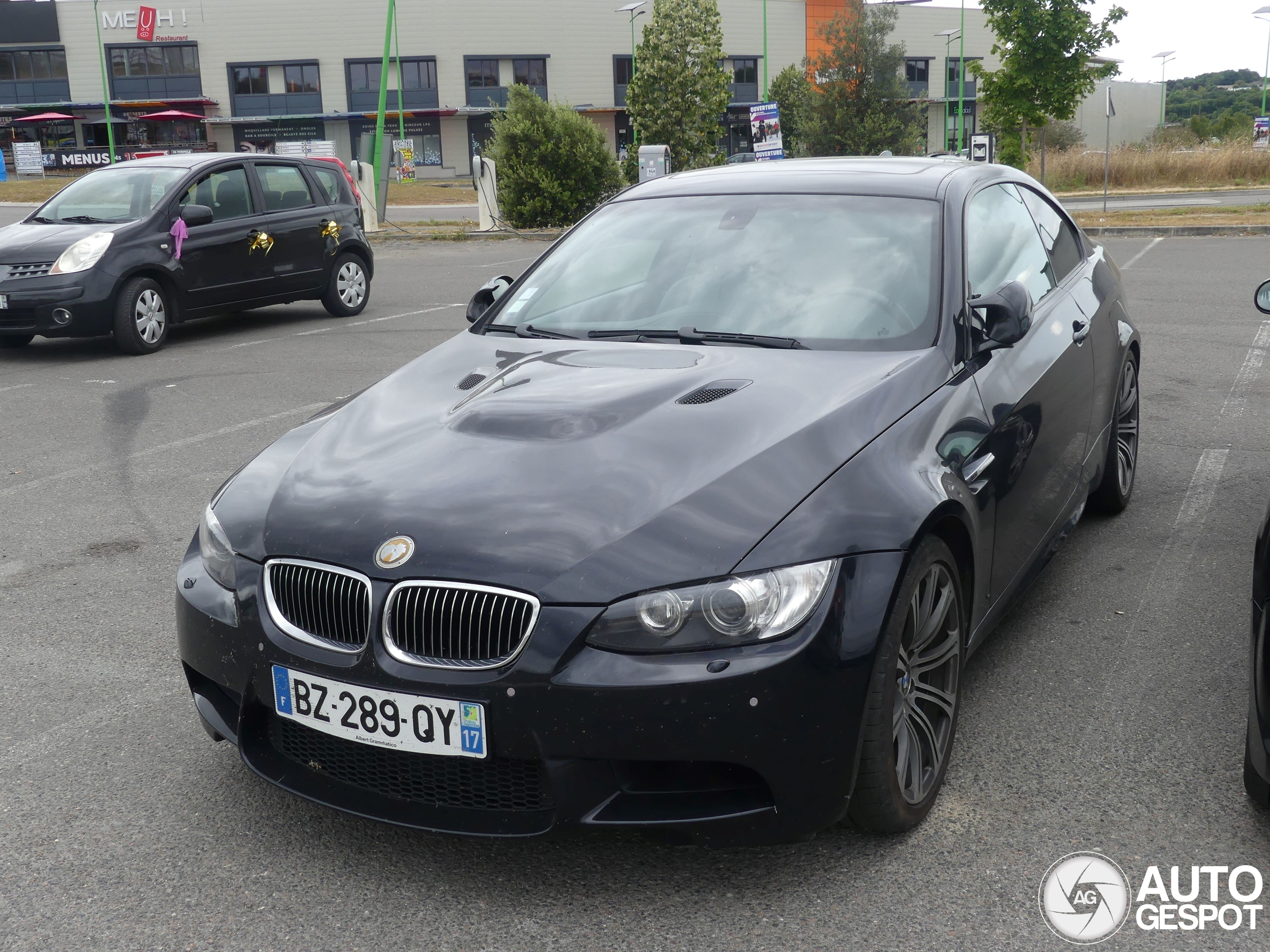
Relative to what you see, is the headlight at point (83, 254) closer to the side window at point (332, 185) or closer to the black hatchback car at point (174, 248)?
the black hatchback car at point (174, 248)

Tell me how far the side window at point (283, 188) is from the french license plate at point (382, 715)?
9.55 m

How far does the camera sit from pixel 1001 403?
342 cm

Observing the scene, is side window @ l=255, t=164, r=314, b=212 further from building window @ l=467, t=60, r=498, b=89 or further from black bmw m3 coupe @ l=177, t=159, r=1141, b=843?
building window @ l=467, t=60, r=498, b=89

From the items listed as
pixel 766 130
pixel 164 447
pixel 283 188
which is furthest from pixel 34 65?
pixel 164 447

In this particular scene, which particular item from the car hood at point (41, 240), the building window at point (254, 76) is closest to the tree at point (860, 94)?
the car hood at point (41, 240)

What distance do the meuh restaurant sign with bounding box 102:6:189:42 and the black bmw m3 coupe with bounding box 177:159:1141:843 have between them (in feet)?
228

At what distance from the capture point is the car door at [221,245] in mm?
10523

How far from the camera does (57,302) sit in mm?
9672

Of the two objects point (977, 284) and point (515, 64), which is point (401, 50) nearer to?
point (515, 64)

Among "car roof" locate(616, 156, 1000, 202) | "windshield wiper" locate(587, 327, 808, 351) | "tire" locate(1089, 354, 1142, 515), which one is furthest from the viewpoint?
"tire" locate(1089, 354, 1142, 515)

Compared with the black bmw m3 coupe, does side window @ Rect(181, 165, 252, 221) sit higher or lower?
higher

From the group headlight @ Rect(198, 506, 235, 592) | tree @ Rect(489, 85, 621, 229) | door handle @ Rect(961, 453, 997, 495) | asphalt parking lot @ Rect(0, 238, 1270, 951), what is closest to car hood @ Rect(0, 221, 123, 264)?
asphalt parking lot @ Rect(0, 238, 1270, 951)

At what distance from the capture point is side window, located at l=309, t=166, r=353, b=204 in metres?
12.1

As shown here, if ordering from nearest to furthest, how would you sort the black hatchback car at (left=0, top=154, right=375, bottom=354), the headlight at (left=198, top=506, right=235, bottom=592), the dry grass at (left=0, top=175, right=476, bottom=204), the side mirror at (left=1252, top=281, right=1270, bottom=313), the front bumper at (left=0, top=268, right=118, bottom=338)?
the headlight at (left=198, top=506, right=235, bottom=592), the side mirror at (left=1252, top=281, right=1270, bottom=313), the front bumper at (left=0, top=268, right=118, bottom=338), the black hatchback car at (left=0, top=154, right=375, bottom=354), the dry grass at (left=0, top=175, right=476, bottom=204)
